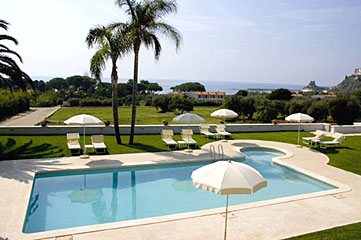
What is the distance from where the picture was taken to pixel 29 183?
10367 mm

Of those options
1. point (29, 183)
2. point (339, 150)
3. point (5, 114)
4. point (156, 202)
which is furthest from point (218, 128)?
point (5, 114)

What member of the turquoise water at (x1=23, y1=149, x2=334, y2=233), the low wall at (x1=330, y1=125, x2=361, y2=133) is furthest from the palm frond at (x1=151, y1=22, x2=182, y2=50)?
the low wall at (x1=330, y1=125, x2=361, y2=133)

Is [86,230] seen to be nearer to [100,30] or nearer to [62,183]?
[62,183]

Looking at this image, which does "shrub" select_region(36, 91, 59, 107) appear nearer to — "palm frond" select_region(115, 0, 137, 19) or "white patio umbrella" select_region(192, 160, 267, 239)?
"palm frond" select_region(115, 0, 137, 19)

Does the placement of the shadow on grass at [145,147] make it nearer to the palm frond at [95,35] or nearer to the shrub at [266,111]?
the palm frond at [95,35]

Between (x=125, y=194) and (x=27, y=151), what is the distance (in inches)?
271

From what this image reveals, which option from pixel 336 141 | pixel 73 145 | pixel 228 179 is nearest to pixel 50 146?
pixel 73 145

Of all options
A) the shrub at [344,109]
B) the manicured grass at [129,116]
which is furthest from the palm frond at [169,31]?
the shrub at [344,109]

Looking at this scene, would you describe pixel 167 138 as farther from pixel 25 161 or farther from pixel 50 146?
pixel 25 161

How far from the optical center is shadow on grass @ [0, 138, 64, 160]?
13859 mm

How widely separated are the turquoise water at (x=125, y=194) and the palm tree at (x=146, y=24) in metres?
6.50

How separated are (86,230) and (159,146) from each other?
9.77m

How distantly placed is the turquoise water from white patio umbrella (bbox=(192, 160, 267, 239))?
349 centimetres

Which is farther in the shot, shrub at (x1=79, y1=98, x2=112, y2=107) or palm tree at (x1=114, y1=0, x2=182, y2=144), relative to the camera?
shrub at (x1=79, y1=98, x2=112, y2=107)
